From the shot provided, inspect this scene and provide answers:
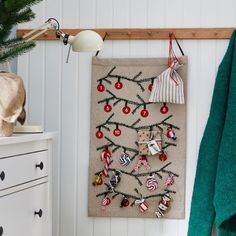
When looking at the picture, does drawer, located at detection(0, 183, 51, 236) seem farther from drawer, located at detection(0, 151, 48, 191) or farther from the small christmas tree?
the small christmas tree

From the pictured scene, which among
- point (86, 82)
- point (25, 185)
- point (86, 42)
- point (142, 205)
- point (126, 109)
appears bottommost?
point (142, 205)

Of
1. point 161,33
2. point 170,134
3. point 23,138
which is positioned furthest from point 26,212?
point 161,33

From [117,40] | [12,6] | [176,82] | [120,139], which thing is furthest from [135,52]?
[12,6]

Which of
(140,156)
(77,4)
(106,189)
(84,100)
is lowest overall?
(106,189)

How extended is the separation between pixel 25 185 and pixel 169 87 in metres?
0.74

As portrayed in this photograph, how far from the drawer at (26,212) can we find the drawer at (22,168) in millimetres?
37

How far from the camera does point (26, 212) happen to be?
145cm

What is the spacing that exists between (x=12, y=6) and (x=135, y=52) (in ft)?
2.35

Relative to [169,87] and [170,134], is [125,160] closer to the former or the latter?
[170,134]

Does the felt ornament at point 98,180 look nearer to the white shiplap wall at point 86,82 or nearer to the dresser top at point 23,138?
the white shiplap wall at point 86,82

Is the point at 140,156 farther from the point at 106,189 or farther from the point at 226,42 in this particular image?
the point at 226,42

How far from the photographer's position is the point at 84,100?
6.56 ft

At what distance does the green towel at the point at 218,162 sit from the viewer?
1.70m

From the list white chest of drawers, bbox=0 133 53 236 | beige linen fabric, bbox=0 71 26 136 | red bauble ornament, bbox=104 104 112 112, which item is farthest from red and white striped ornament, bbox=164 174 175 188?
beige linen fabric, bbox=0 71 26 136
